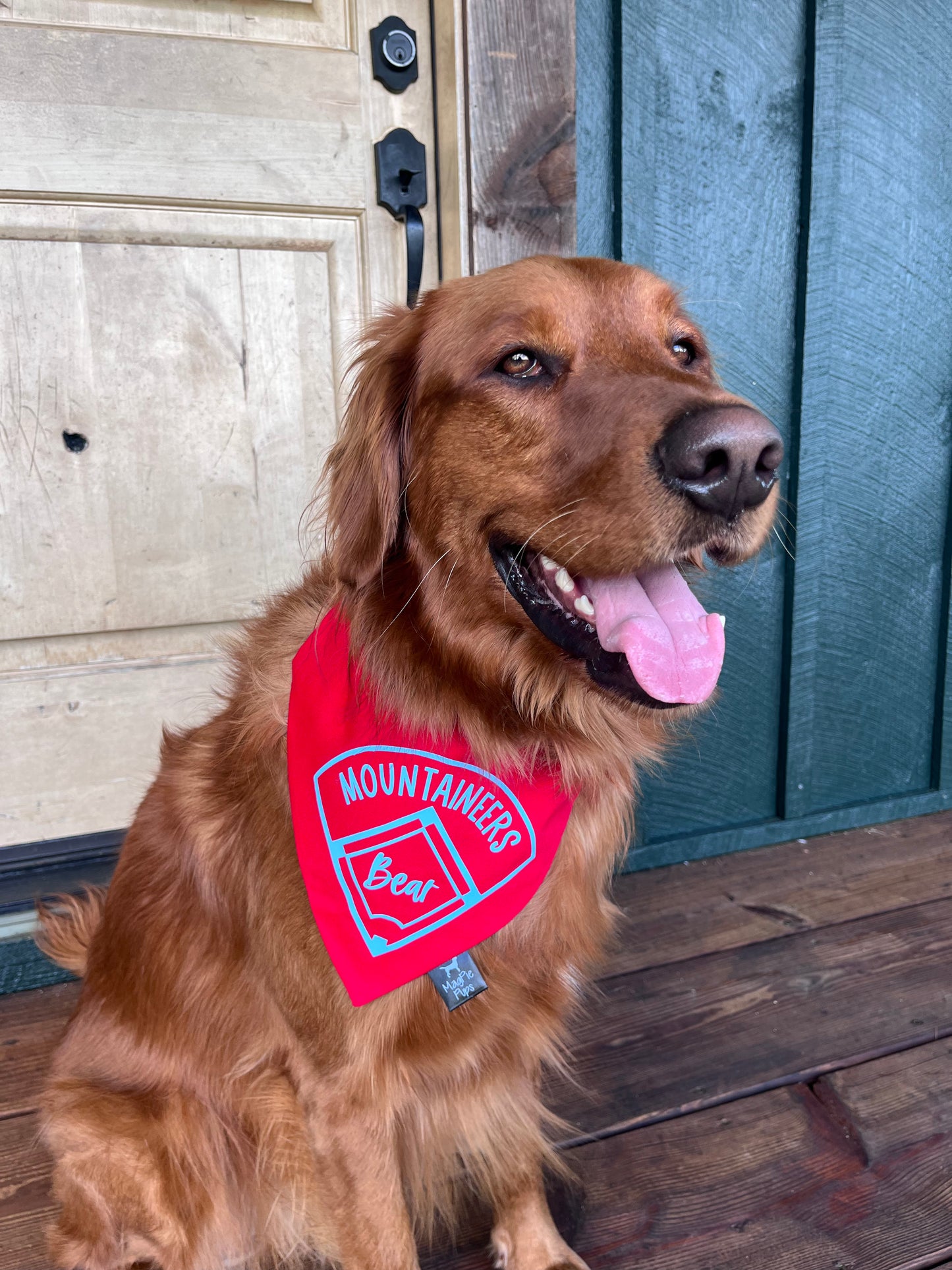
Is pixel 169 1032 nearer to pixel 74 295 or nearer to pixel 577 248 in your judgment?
pixel 74 295

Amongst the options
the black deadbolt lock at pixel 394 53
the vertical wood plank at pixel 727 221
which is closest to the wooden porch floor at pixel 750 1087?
the vertical wood plank at pixel 727 221

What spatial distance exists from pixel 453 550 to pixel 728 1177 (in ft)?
3.88

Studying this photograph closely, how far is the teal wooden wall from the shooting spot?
7.31 feet

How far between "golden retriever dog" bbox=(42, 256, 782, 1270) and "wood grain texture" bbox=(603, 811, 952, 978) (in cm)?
85

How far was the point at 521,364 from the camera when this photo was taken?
4.11 ft

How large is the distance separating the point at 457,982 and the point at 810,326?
6.83 ft

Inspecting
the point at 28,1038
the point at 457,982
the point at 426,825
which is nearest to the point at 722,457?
the point at 426,825

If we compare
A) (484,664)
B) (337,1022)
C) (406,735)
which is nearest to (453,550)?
(484,664)

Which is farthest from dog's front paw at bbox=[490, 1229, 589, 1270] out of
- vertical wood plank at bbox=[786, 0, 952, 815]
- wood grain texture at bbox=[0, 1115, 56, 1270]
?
vertical wood plank at bbox=[786, 0, 952, 815]

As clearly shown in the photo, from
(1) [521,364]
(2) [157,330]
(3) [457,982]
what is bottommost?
(3) [457,982]

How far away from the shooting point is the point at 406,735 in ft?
4.26

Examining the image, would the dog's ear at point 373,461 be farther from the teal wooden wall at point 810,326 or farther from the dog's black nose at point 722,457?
the teal wooden wall at point 810,326

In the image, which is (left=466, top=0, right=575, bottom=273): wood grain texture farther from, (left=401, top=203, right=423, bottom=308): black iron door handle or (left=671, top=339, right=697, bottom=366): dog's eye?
(left=671, top=339, right=697, bottom=366): dog's eye

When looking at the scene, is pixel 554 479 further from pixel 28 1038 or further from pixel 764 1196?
pixel 28 1038
